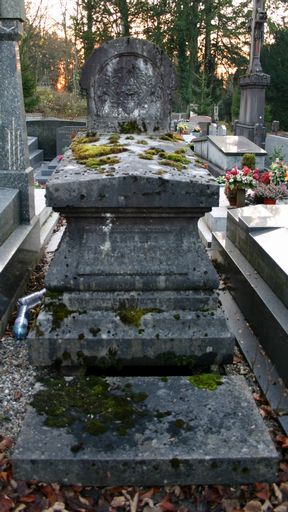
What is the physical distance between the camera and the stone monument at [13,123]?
5340mm

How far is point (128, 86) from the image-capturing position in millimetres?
5711

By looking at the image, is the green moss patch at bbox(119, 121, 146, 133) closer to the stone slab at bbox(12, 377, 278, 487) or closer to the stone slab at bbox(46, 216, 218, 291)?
the stone slab at bbox(46, 216, 218, 291)

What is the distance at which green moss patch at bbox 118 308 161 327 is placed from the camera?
3.28 m

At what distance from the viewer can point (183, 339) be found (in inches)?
128

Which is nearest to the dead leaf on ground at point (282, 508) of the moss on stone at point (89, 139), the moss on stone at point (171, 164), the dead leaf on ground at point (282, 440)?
the dead leaf on ground at point (282, 440)

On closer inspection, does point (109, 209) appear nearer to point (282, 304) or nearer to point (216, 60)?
point (282, 304)

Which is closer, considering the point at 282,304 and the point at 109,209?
the point at 109,209

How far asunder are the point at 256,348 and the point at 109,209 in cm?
156

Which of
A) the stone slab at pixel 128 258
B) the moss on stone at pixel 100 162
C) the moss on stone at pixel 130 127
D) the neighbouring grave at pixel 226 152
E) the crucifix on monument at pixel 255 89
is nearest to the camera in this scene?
the stone slab at pixel 128 258

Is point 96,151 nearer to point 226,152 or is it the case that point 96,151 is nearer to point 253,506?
point 253,506

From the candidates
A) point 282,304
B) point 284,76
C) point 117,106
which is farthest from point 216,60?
point 282,304

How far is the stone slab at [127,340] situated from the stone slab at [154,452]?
0.61 m

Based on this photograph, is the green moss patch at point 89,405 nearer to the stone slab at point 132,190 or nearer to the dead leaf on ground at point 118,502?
the dead leaf on ground at point 118,502

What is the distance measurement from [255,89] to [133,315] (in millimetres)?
15969
